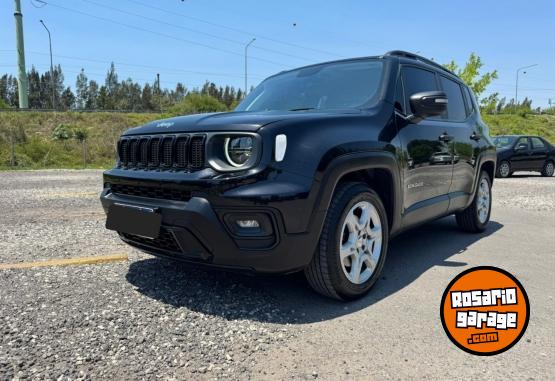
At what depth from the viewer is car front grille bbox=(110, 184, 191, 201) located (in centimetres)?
262

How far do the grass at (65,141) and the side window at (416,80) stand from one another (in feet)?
63.1

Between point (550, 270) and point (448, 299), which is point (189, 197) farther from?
point (550, 270)

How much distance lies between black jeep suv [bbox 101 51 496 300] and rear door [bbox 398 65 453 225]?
18mm

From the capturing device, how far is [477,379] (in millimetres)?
2033

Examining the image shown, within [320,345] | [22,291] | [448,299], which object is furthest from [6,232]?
[448,299]

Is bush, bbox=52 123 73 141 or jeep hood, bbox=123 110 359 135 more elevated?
bush, bbox=52 123 73 141

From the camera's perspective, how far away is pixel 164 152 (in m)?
2.85

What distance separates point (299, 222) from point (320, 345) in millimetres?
689

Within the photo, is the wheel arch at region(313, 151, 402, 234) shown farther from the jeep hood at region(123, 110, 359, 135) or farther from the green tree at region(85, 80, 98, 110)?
the green tree at region(85, 80, 98, 110)

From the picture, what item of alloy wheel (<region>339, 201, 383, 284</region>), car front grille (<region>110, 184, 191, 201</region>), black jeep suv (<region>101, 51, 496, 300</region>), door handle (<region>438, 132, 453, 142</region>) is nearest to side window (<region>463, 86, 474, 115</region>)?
door handle (<region>438, 132, 453, 142</region>)

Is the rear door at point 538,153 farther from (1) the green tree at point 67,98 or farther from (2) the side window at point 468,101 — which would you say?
(1) the green tree at point 67,98

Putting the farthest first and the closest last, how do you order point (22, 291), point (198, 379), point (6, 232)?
point (6, 232) → point (22, 291) → point (198, 379)

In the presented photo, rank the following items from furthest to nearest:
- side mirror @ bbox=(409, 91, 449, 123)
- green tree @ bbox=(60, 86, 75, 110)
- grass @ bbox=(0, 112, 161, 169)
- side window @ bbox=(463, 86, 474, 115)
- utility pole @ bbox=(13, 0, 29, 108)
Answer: green tree @ bbox=(60, 86, 75, 110) → utility pole @ bbox=(13, 0, 29, 108) → grass @ bbox=(0, 112, 161, 169) → side window @ bbox=(463, 86, 474, 115) → side mirror @ bbox=(409, 91, 449, 123)

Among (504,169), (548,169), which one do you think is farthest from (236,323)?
(548,169)
